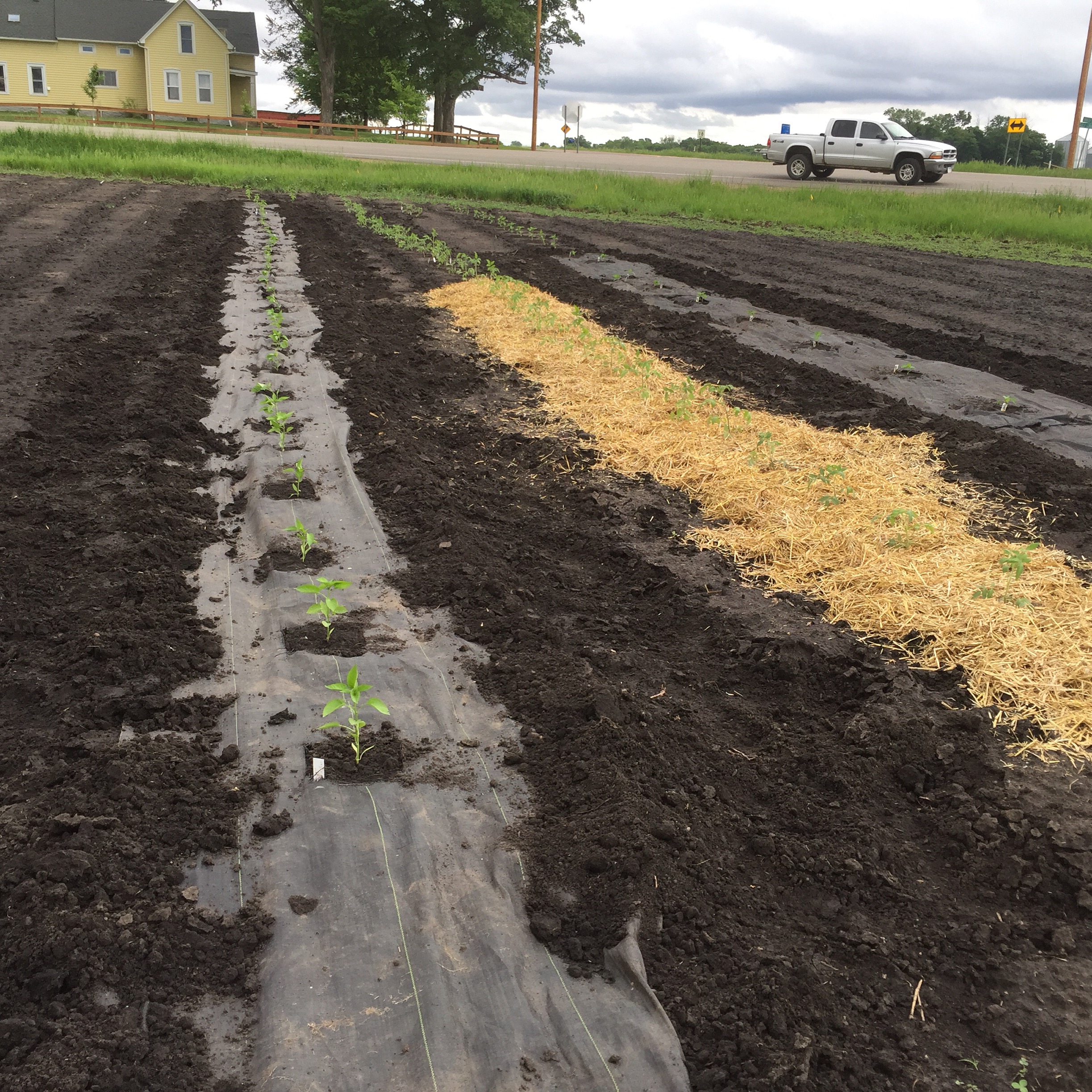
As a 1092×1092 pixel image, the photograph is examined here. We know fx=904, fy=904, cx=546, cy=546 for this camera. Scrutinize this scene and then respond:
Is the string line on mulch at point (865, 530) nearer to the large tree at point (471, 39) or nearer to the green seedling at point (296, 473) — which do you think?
the green seedling at point (296, 473)

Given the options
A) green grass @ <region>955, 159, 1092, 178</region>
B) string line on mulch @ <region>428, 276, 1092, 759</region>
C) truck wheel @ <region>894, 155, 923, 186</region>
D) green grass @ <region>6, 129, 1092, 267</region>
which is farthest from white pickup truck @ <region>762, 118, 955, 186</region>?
string line on mulch @ <region>428, 276, 1092, 759</region>

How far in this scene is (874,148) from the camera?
2594 cm

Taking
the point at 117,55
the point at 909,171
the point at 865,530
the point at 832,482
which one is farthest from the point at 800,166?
the point at 117,55

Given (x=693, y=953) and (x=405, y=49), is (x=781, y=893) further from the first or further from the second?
(x=405, y=49)

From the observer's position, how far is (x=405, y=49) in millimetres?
45750

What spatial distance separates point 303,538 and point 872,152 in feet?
86.2

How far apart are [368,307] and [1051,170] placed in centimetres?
3006

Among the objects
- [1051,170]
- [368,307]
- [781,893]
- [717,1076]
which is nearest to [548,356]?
[368,307]

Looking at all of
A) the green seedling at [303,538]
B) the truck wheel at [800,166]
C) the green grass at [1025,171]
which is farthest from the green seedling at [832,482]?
the green grass at [1025,171]

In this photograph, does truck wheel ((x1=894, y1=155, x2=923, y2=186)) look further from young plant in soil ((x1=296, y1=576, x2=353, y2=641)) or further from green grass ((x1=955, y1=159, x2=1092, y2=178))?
young plant in soil ((x1=296, y1=576, x2=353, y2=641))

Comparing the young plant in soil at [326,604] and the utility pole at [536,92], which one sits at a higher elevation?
the utility pole at [536,92]

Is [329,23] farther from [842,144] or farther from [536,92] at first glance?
[842,144]

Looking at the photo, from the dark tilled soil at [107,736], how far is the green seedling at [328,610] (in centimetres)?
44

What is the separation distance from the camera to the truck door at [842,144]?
86.3 ft
